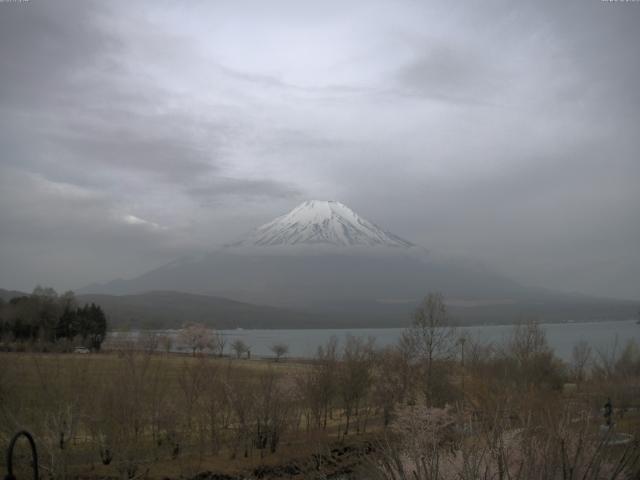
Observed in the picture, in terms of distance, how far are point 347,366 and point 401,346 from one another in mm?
4280

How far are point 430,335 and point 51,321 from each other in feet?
209

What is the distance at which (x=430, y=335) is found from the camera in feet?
131

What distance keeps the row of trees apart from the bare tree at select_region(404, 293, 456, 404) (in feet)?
174

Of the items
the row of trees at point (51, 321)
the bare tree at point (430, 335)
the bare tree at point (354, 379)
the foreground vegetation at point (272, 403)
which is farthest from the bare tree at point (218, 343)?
the foreground vegetation at point (272, 403)

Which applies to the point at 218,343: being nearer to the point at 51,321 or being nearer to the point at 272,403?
the point at 51,321

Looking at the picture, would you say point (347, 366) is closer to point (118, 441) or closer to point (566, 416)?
point (118, 441)

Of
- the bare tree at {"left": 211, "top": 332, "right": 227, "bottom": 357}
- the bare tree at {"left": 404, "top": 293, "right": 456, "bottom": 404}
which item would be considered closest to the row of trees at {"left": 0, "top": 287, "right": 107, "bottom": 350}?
the bare tree at {"left": 211, "top": 332, "right": 227, "bottom": 357}

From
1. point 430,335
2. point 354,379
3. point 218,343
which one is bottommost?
point 218,343

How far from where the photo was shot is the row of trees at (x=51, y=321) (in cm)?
8044

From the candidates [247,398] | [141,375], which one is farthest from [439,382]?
[141,375]

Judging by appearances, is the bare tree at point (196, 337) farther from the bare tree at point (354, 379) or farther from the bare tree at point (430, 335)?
the bare tree at point (354, 379)

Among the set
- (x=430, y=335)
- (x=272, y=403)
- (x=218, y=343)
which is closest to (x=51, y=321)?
(x=218, y=343)

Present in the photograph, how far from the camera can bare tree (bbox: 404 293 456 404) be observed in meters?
39.2

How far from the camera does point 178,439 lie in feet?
94.8
